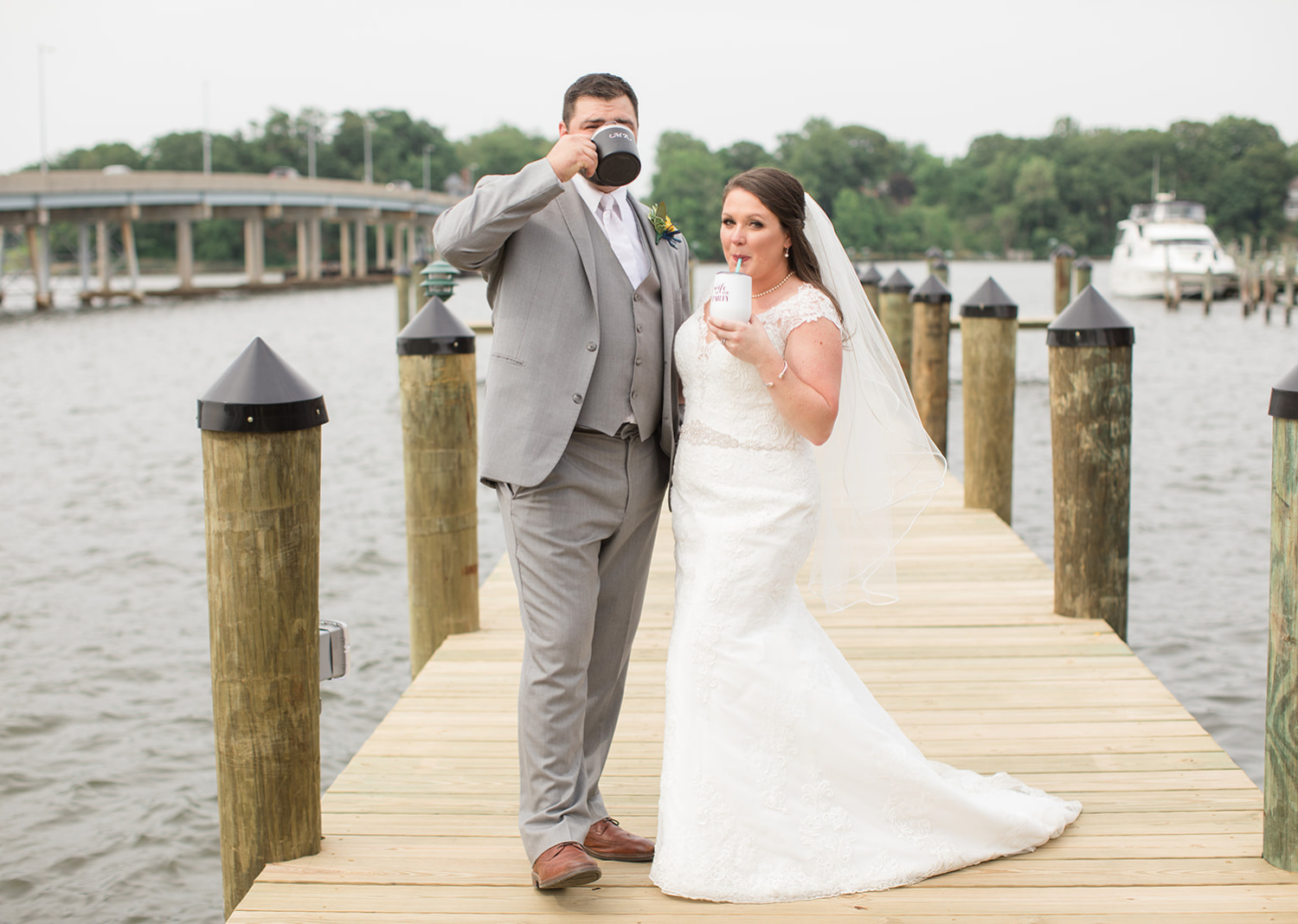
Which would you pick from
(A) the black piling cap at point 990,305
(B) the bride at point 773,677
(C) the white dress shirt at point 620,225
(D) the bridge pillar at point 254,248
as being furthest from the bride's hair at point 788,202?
(D) the bridge pillar at point 254,248

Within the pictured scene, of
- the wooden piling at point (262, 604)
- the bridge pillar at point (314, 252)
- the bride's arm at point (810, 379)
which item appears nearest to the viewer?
the wooden piling at point (262, 604)

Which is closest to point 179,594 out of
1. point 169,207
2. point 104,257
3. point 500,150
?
point 169,207

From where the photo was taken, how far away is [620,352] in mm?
2930

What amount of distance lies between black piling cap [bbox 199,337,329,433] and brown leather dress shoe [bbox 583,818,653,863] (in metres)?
1.24

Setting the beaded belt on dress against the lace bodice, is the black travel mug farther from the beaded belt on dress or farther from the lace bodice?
the beaded belt on dress

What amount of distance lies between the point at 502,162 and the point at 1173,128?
71805 mm

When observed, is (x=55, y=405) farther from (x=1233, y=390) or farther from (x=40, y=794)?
(x=1233, y=390)

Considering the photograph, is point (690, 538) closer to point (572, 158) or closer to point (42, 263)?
point (572, 158)

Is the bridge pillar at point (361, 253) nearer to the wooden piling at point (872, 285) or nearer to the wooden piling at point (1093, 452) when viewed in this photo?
the wooden piling at point (872, 285)

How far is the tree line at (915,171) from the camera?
102 metres

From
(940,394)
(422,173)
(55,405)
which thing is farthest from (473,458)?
(422,173)

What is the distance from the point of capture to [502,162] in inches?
5463

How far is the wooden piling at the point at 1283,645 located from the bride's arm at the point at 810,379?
1006 mm

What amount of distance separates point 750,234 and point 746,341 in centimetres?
38
